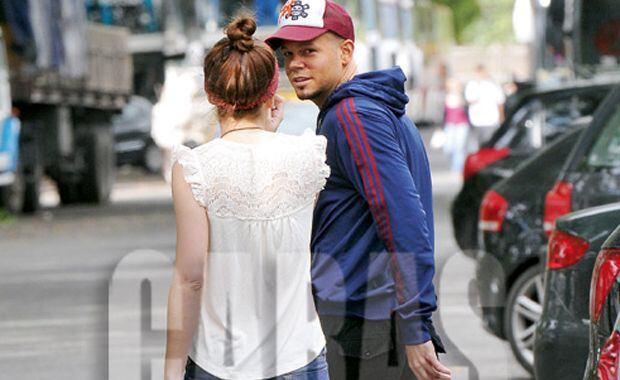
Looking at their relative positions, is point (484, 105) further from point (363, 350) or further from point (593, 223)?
point (363, 350)

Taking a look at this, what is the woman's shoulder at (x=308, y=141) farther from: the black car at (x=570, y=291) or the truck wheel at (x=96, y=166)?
the truck wheel at (x=96, y=166)

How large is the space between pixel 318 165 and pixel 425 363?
642 millimetres

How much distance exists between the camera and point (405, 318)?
514cm

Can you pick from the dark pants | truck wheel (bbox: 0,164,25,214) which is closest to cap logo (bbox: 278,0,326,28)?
the dark pants

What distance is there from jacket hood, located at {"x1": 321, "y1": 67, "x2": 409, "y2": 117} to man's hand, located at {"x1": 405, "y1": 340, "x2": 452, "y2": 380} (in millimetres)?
681

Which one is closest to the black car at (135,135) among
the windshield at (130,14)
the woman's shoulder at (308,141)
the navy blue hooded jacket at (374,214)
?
the windshield at (130,14)

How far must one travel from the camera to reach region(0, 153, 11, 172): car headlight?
23.5 metres

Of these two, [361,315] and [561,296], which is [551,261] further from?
[361,315]

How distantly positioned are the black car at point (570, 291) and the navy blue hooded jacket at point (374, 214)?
217 centimetres

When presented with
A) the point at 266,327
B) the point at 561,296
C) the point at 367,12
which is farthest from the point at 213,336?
the point at 367,12

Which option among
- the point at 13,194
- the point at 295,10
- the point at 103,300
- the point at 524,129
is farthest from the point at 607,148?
the point at 13,194

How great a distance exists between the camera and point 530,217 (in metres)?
11.0

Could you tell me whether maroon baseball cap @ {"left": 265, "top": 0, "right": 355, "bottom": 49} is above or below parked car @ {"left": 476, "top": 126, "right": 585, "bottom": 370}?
above

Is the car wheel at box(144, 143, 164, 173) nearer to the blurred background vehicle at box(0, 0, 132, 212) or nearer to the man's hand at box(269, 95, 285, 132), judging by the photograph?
the blurred background vehicle at box(0, 0, 132, 212)
